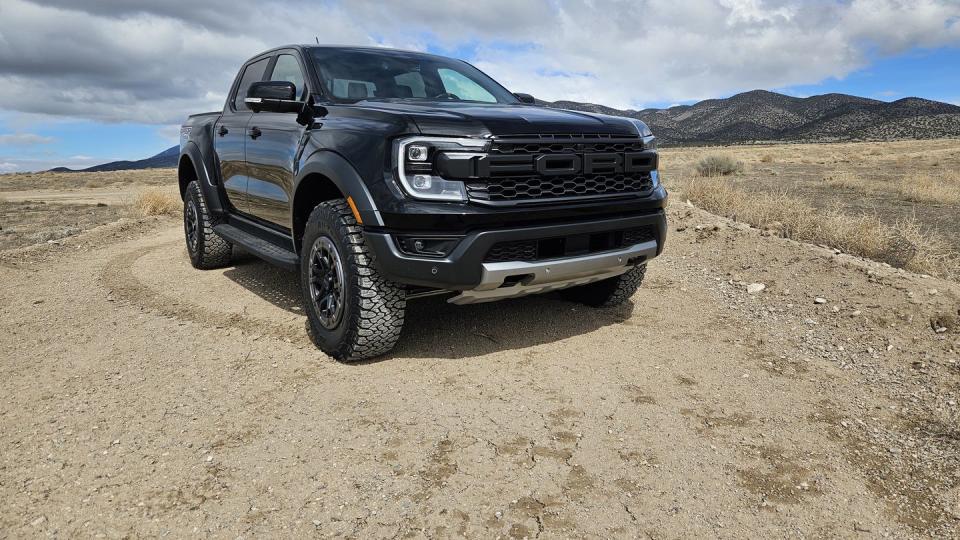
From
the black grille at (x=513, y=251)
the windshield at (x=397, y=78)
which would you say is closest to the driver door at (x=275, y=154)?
the windshield at (x=397, y=78)

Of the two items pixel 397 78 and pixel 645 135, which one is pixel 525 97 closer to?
pixel 397 78

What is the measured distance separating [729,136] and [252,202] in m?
95.1

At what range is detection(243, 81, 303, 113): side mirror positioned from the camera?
13.1 ft

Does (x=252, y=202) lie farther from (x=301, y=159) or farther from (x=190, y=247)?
(x=190, y=247)

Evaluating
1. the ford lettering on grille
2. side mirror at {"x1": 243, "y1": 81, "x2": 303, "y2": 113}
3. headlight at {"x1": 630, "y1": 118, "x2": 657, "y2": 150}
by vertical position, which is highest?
side mirror at {"x1": 243, "y1": 81, "x2": 303, "y2": 113}

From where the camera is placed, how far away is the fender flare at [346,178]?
3449 millimetres

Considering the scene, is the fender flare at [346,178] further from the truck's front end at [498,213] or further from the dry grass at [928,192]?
the dry grass at [928,192]

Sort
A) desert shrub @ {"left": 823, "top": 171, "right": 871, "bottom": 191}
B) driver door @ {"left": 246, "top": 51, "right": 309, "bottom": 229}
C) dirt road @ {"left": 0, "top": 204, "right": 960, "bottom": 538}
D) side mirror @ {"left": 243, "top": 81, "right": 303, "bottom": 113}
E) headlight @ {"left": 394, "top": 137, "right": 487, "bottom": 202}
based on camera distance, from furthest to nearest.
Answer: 1. desert shrub @ {"left": 823, "top": 171, "right": 871, "bottom": 191}
2. driver door @ {"left": 246, "top": 51, "right": 309, "bottom": 229}
3. side mirror @ {"left": 243, "top": 81, "right": 303, "bottom": 113}
4. headlight @ {"left": 394, "top": 137, "right": 487, "bottom": 202}
5. dirt road @ {"left": 0, "top": 204, "right": 960, "bottom": 538}

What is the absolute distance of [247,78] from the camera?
5.77 metres

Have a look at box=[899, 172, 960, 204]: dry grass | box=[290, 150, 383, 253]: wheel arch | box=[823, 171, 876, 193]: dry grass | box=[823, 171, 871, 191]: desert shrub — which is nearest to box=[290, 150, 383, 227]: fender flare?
box=[290, 150, 383, 253]: wheel arch

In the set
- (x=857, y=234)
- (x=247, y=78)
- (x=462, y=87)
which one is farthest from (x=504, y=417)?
(x=857, y=234)

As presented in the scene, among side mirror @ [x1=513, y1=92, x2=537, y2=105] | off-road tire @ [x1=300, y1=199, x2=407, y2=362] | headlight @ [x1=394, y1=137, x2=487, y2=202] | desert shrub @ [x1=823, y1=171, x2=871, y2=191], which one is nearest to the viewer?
headlight @ [x1=394, y1=137, x2=487, y2=202]

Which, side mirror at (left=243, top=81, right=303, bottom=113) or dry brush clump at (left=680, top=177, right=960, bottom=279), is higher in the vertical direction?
side mirror at (left=243, top=81, right=303, bottom=113)

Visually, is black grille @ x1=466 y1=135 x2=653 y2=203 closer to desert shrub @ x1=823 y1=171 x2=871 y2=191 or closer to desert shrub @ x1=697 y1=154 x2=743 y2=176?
desert shrub @ x1=823 y1=171 x2=871 y2=191
